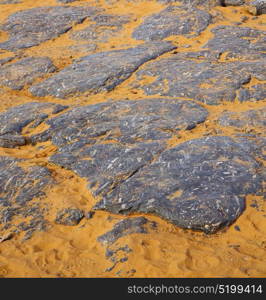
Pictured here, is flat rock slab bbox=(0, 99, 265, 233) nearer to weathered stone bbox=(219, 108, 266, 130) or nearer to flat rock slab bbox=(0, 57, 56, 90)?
weathered stone bbox=(219, 108, 266, 130)

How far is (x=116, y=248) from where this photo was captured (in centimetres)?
420

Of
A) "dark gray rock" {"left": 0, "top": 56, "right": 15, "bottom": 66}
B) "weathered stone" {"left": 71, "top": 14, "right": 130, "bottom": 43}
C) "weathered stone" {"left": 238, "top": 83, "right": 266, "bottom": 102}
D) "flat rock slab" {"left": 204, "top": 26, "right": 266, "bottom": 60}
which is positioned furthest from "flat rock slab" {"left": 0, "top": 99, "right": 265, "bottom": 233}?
"weathered stone" {"left": 71, "top": 14, "right": 130, "bottom": 43}

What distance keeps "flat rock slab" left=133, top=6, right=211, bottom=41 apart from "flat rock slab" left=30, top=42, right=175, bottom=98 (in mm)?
728

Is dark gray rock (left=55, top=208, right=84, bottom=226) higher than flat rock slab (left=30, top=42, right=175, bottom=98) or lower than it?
lower

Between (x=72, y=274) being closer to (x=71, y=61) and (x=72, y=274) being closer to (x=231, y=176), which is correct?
(x=231, y=176)

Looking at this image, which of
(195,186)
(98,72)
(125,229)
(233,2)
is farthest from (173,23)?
(125,229)

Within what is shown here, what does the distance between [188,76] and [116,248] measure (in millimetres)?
3952

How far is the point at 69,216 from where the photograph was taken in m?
4.72

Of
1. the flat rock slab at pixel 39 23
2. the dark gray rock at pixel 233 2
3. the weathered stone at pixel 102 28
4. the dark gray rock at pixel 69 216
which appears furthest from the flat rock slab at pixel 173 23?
the dark gray rock at pixel 69 216

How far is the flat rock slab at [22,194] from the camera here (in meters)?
4.69

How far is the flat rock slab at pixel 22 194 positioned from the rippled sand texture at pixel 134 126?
0.02m

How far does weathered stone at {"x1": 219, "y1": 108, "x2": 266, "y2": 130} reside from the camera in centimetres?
576

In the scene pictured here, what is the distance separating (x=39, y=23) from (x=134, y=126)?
234 inches

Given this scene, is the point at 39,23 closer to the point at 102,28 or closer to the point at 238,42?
the point at 102,28
